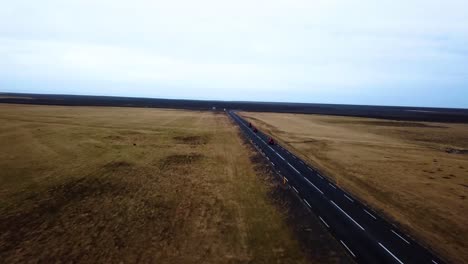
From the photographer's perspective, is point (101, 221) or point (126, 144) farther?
point (126, 144)

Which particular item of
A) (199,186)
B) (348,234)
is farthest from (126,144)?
(348,234)

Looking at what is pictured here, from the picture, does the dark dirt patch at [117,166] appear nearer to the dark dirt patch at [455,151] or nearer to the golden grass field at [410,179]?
the golden grass field at [410,179]

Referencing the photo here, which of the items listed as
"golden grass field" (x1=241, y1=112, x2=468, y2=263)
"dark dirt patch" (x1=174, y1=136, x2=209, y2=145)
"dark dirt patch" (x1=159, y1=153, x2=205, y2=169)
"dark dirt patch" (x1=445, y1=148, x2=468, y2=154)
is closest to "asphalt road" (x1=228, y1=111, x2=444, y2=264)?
"golden grass field" (x1=241, y1=112, x2=468, y2=263)

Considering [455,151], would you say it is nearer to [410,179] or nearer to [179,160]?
[410,179]

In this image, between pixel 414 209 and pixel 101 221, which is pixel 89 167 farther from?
pixel 414 209

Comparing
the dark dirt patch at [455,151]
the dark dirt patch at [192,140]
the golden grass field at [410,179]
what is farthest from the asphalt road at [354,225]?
the dark dirt patch at [455,151]

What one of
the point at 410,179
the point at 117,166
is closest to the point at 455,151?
the point at 410,179
